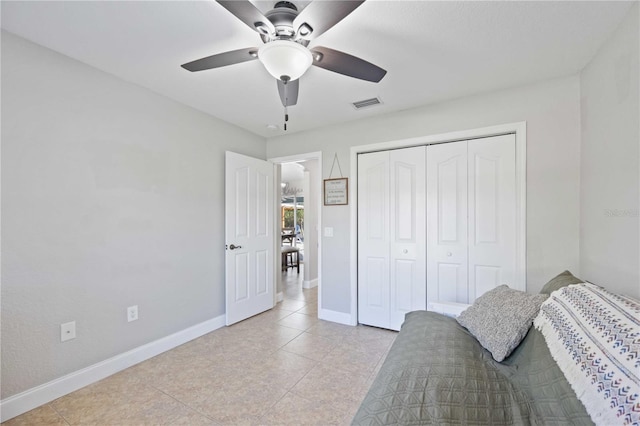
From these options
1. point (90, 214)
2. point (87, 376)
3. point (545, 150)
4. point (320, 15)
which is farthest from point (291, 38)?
point (87, 376)

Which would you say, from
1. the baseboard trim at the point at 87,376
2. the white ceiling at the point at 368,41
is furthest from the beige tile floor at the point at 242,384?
the white ceiling at the point at 368,41

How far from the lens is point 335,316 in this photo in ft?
10.8

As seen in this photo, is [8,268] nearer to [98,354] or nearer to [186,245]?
[98,354]

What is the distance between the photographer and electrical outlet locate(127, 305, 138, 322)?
2.34 meters

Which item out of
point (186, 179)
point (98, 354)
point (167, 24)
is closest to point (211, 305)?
point (98, 354)

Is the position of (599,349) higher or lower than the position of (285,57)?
lower

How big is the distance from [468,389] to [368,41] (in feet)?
6.48

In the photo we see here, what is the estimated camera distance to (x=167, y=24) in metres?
1.63

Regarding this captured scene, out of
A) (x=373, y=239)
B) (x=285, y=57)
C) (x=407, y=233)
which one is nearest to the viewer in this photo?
(x=285, y=57)

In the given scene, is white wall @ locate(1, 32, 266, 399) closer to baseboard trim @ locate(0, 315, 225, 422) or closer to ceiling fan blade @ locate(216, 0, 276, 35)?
baseboard trim @ locate(0, 315, 225, 422)

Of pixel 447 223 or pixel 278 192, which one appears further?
pixel 278 192

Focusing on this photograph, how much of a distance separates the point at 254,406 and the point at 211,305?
4.93 feet

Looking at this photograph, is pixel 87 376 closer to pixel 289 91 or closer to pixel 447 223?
pixel 289 91

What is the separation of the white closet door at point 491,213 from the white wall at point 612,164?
463mm
